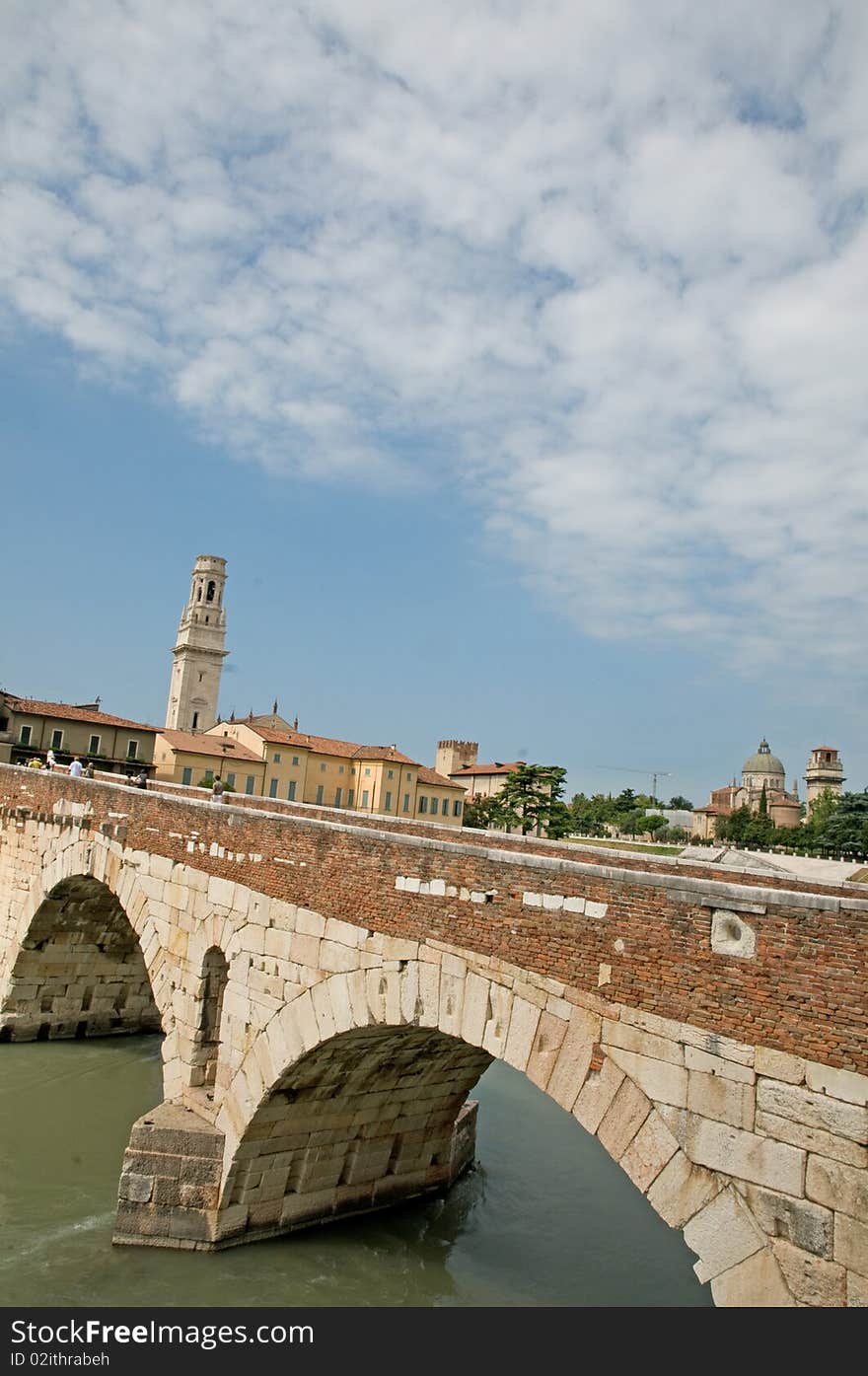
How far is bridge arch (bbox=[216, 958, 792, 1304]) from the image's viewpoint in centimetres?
616

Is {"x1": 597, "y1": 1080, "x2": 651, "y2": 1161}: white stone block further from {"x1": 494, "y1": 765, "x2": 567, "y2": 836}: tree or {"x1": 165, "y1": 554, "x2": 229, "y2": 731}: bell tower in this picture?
{"x1": 165, "y1": 554, "x2": 229, "y2": 731}: bell tower

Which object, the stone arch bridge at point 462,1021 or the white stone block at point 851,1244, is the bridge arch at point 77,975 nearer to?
the stone arch bridge at point 462,1021

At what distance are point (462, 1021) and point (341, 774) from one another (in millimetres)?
48843

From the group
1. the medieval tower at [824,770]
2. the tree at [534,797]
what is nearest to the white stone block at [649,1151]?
the tree at [534,797]

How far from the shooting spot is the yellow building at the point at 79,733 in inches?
1462

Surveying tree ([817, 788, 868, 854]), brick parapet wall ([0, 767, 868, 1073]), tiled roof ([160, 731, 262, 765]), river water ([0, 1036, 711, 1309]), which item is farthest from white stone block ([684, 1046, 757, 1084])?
tree ([817, 788, 868, 854])

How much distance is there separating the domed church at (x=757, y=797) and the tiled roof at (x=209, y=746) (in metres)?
52.3

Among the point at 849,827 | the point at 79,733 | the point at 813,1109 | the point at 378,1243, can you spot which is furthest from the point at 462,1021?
the point at 849,827

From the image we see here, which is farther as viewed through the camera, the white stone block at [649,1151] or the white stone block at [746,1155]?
the white stone block at [649,1151]

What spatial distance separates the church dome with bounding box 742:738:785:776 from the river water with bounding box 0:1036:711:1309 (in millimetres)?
107034

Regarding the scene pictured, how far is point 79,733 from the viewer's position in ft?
132

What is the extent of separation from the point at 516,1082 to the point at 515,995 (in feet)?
39.3

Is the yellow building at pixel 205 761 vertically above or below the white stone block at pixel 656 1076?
above

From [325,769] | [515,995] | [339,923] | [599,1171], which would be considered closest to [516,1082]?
[599,1171]
